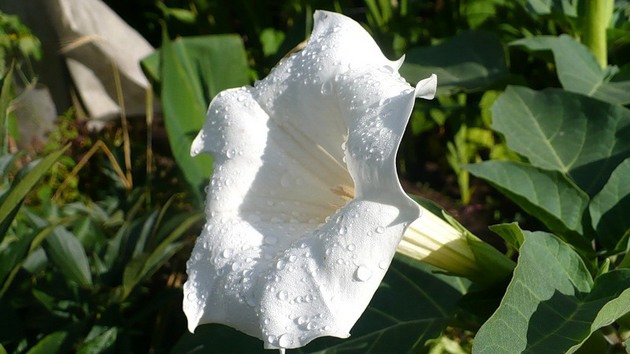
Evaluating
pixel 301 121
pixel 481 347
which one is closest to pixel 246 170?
pixel 301 121

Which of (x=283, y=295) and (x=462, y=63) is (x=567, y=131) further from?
(x=283, y=295)

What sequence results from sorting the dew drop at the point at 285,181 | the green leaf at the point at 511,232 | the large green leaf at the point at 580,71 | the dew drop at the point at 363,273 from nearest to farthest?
the dew drop at the point at 363,273
the green leaf at the point at 511,232
the dew drop at the point at 285,181
the large green leaf at the point at 580,71

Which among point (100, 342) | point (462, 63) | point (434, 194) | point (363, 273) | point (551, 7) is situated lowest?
point (434, 194)

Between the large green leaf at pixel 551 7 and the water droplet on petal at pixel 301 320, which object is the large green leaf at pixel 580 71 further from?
the water droplet on petal at pixel 301 320

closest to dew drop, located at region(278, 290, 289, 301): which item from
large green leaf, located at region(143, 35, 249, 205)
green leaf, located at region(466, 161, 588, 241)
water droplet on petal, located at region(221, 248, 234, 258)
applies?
water droplet on petal, located at region(221, 248, 234, 258)

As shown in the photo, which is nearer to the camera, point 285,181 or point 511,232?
point 511,232

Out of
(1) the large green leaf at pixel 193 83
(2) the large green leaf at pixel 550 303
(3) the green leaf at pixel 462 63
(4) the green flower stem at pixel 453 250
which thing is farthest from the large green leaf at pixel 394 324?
(1) the large green leaf at pixel 193 83

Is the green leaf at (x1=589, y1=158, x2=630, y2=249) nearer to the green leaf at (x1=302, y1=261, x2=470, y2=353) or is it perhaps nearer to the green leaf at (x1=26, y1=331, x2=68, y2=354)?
the green leaf at (x1=302, y1=261, x2=470, y2=353)

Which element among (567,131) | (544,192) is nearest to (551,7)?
(567,131)
